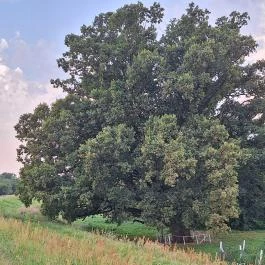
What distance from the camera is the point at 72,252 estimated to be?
13.3 meters

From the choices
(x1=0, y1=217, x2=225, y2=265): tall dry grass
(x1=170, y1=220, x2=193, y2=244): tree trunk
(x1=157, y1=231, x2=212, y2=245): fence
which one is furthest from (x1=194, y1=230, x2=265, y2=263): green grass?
(x1=0, y1=217, x2=225, y2=265): tall dry grass

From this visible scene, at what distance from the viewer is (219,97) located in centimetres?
3403

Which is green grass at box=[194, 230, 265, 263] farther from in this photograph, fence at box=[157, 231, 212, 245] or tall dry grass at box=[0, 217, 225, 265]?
tall dry grass at box=[0, 217, 225, 265]

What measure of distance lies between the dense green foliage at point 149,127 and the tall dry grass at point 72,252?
10296 millimetres

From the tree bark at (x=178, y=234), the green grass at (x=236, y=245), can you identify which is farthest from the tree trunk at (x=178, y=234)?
the green grass at (x=236, y=245)

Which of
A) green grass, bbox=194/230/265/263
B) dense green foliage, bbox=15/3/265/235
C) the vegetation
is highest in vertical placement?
dense green foliage, bbox=15/3/265/235

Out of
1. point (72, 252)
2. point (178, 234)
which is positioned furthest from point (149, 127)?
point (72, 252)

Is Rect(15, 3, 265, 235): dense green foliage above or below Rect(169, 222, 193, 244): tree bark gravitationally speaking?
above

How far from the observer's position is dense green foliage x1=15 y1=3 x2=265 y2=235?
95.3 ft

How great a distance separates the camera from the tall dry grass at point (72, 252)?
1256cm

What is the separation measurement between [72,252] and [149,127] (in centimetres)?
1717

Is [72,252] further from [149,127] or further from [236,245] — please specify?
[236,245]

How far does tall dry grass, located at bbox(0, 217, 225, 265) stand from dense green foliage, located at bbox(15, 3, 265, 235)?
Answer: 10.3m

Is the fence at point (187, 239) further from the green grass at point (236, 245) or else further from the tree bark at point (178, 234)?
the green grass at point (236, 245)
